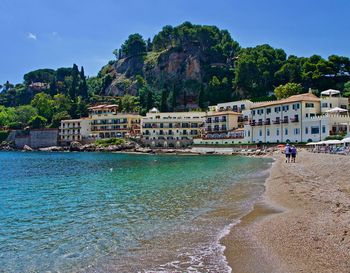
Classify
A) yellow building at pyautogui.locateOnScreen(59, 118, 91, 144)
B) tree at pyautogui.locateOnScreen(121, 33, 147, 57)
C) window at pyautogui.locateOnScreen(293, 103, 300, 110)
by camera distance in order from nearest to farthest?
1. window at pyautogui.locateOnScreen(293, 103, 300, 110)
2. yellow building at pyautogui.locateOnScreen(59, 118, 91, 144)
3. tree at pyautogui.locateOnScreen(121, 33, 147, 57)

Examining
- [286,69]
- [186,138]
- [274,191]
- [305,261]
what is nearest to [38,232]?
[305,261]

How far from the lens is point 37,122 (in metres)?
127

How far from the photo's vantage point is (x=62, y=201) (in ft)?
69.6

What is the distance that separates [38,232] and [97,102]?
13588 cm

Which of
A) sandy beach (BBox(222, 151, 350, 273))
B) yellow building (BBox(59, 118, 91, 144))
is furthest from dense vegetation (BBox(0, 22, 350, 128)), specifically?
sandy beach (BBox(222, 151, 350, 273))

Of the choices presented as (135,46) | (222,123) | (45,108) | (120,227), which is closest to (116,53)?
(135,46)

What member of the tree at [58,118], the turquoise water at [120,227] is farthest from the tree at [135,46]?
the turquoise water at [120,227]

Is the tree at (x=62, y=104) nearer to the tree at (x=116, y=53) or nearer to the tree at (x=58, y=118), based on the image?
the tree at (x=58, y=118)

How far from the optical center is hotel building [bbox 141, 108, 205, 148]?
3994 inches

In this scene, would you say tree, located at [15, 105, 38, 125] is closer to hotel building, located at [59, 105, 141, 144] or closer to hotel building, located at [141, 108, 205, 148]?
hotel building, located at [59, 105, 141, 144]

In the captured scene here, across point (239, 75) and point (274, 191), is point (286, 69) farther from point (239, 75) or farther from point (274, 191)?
point (274, 191)

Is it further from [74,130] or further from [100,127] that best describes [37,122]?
[100,127]

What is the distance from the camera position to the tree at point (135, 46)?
6698 inches

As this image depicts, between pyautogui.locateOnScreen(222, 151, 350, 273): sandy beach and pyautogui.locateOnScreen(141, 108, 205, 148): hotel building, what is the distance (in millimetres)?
80862
